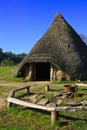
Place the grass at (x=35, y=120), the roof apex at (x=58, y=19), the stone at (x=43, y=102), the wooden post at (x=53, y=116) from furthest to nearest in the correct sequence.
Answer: the roof apex at (x=58, y=19) → the stone at (x=43, y=102) → the wooden post at (x=53, y=116) → the grass at (x=35, y=120)

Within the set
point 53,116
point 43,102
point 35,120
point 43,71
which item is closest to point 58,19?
point 43,71

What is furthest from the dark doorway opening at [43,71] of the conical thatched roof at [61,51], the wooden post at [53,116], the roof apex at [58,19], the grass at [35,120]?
the wooden post at [53,116]

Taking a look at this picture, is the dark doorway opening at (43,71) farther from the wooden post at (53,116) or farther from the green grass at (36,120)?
the wooden post at (53,116)

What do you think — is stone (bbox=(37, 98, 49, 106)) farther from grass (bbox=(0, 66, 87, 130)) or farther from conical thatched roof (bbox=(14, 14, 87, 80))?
conical thatched roof (bbox=(14, 14, 87, 80))

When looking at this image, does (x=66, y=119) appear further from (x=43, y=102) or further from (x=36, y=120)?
(x=43, y=102)

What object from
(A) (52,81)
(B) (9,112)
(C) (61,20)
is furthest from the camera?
(C) (61,20)

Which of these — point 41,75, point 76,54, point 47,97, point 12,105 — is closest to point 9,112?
point 12,105

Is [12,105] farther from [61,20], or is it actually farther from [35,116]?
[61,20]

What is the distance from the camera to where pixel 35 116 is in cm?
1280

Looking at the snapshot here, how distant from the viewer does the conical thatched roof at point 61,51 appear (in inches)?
1072

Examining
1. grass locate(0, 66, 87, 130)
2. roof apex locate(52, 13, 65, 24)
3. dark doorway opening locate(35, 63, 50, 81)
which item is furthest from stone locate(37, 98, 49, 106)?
roof apex locate(52, 13, 65, 24)

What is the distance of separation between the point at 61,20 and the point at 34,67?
5.41 metres

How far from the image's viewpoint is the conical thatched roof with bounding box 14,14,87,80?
27.2 metres

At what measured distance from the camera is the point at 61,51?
28.5m
